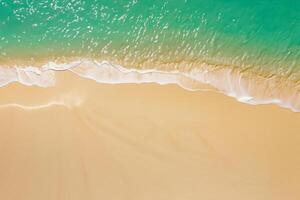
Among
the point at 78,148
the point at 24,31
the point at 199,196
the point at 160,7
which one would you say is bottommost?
the point at 199,196

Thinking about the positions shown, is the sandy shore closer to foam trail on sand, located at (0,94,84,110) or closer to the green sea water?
foam trail on sand, located at (0,94,84,110)

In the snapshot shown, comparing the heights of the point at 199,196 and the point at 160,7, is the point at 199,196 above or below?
below

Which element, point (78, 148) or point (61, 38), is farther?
point (61, 38)

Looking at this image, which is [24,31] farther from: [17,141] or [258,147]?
[258,147]

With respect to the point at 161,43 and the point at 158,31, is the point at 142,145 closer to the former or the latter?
the point at 161,43

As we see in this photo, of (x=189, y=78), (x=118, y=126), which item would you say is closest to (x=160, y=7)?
(x=189, y=78)

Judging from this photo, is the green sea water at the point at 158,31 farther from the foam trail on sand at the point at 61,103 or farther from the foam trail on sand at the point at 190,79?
the foam trail on sand at the point at 61,103

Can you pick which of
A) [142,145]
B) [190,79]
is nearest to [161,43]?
[190,79]
